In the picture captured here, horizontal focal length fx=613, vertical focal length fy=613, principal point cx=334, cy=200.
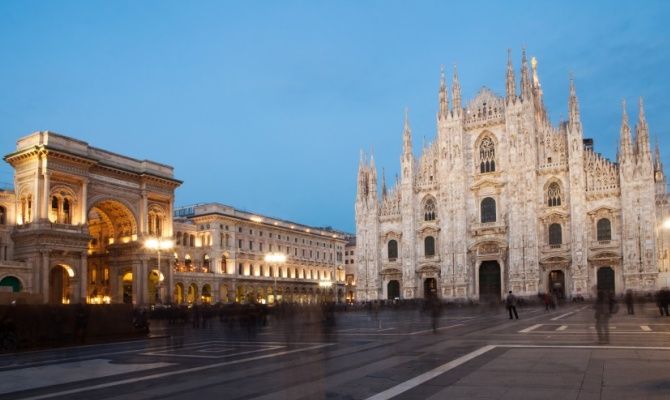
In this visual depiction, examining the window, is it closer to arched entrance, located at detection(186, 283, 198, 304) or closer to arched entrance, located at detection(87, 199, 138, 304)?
arched entrance, located at detection(186, 283, 198, 304)

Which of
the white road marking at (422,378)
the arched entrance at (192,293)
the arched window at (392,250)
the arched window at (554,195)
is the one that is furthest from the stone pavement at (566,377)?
the arched entrance at (192,293)

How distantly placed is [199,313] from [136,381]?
23986mm

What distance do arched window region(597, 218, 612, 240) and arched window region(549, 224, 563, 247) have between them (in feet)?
11.6

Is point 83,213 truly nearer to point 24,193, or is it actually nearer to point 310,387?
point 24,193

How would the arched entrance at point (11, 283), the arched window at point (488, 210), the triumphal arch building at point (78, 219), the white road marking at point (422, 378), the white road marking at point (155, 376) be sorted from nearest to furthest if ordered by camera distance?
the white road marking at point (422, 378)
the white road marking at point (155, 376)
the arched entrance at point (11, 283)
the triumphal arch building at point (78, 219)
the arched window at point (488, 210)

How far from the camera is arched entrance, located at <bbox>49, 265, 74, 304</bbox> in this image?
177 feet

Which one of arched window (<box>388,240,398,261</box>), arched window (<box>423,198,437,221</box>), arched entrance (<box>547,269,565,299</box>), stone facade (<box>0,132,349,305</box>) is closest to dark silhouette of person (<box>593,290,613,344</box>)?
stone facade (<box>0,132,349,305</box>)

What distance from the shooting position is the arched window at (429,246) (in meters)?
67.7

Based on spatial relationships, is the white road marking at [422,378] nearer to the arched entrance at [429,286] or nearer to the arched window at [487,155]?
the arched window at [487,155]

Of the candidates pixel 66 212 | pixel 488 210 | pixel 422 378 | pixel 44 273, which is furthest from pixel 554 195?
pixel 422 378

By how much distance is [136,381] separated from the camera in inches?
530

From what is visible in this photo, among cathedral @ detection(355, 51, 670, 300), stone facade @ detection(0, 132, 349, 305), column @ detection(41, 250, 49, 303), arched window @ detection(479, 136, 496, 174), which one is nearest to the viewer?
column @ detection(41, 250, 49, 303)

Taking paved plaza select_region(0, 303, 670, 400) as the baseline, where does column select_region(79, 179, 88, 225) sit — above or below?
above

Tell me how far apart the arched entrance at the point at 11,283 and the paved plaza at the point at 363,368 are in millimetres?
29716
